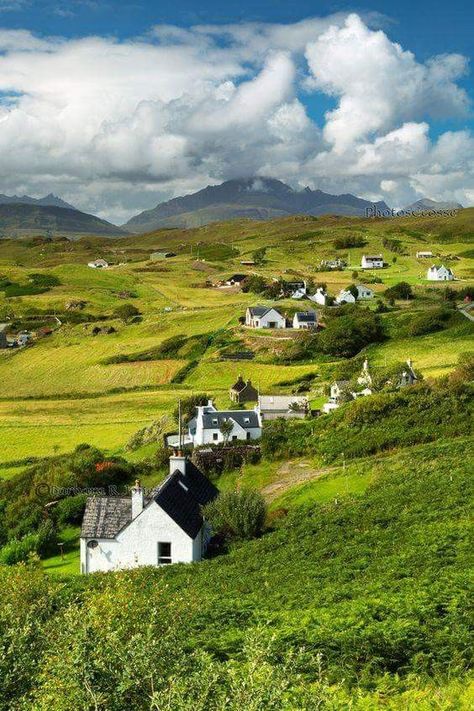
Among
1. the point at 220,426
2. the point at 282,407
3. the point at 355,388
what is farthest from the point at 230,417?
the point at 355,388

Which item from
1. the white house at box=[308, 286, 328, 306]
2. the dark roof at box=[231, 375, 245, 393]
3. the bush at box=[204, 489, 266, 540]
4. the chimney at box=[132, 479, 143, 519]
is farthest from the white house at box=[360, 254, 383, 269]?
the chimney at box=[132, 479, 143, 519]

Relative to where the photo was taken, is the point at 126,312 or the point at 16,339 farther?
the point at 126,312

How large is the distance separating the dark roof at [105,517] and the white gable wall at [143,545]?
19.8 inches

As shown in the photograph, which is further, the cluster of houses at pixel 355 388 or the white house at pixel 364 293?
the white house at pixel 364 293

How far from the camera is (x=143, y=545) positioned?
114 feet

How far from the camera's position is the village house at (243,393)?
77.8 metres

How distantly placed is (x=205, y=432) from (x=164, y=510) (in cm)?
2728

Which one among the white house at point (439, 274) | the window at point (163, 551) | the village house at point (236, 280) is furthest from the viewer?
the village house at point (236, 280)

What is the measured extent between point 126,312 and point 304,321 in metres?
42.5

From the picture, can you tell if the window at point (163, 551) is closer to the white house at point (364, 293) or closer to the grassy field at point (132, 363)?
the grassy field at point (132, 363)

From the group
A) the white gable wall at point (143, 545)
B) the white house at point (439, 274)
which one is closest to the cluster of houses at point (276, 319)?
the white house at point (439, 274)

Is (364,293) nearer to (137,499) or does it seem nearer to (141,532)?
(137,499)

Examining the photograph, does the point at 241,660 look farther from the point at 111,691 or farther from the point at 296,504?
the point at 296,504

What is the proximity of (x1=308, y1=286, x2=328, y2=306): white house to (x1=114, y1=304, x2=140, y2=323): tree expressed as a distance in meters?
35.4
